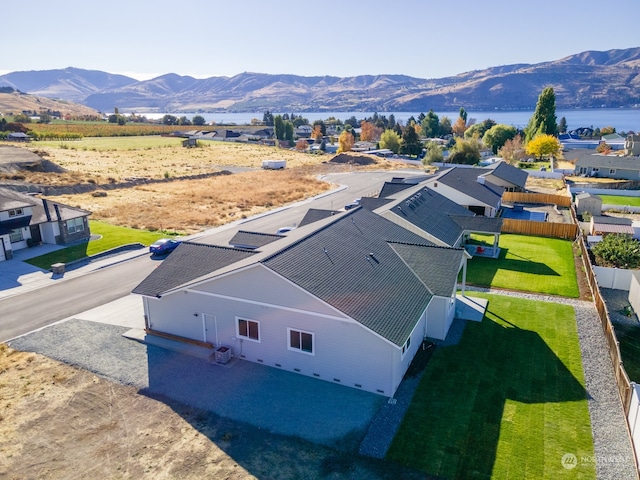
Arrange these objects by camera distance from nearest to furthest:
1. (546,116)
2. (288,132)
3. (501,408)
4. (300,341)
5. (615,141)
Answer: (501,408)
(300,341)
(546,116)
(615,141)
(288,132)

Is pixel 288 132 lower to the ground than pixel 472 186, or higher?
higher

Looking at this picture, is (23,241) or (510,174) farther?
(510,174)

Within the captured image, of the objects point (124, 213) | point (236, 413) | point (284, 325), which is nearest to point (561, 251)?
point (284, 325)

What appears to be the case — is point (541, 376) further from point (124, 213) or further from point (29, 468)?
point (124, 213)

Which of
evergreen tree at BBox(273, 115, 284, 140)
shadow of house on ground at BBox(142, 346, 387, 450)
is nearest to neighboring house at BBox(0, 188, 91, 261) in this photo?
shadow of house on ground at BBox(142, 346, 387, 450)

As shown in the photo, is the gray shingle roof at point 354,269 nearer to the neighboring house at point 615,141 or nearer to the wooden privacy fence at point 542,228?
the wooden privacy fence at point 542,228

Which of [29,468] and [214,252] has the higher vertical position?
[214,252]

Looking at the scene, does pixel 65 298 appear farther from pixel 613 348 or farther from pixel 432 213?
pixel 613 348

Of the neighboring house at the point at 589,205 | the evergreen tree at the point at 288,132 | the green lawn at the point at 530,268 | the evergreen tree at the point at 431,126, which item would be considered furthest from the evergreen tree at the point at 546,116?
the green lawn at the point at 530,268

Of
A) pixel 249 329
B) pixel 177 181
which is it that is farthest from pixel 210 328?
pixel 177 181
